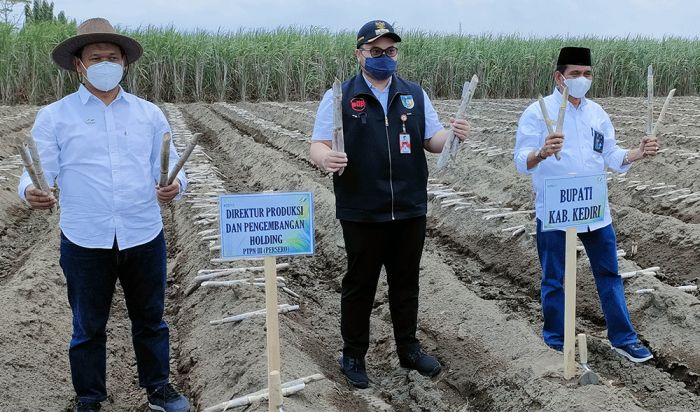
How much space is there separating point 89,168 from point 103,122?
22 centimetres

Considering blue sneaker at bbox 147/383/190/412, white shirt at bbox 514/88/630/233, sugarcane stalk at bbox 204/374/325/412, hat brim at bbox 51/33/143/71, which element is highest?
hat brim at bbox 51/33/143/71

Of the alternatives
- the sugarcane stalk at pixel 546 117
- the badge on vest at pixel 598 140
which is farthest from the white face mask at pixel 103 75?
the badge on vest at pixel 598 140

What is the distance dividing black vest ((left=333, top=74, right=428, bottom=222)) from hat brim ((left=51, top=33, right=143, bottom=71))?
108 centimetres

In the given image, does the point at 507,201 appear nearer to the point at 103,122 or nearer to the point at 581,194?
the point at 581,194

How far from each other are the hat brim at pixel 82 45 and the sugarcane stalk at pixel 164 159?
0.58m

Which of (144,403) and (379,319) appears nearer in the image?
(144,403)

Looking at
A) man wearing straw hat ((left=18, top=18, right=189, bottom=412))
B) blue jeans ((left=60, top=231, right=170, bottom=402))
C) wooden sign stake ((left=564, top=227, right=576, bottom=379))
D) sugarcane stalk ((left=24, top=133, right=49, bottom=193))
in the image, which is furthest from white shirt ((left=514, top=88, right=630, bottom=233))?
sugarcane stalk ((left=24, top=133, right=49, bottom=193))

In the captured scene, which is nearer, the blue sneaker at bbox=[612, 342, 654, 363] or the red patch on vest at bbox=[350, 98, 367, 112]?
the red patch on vest at bbox=[350, 98, 367, 112]

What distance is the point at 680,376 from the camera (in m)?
4.48

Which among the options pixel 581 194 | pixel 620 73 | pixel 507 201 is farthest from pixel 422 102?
pixel 620 73

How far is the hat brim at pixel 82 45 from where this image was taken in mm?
3525

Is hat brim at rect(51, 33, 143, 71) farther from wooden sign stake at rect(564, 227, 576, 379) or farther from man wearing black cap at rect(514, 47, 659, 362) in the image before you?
wooden sign stake at rect(564, 227, 576, 379)

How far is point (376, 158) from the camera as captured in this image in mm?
3992

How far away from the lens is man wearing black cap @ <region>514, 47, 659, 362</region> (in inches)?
170
